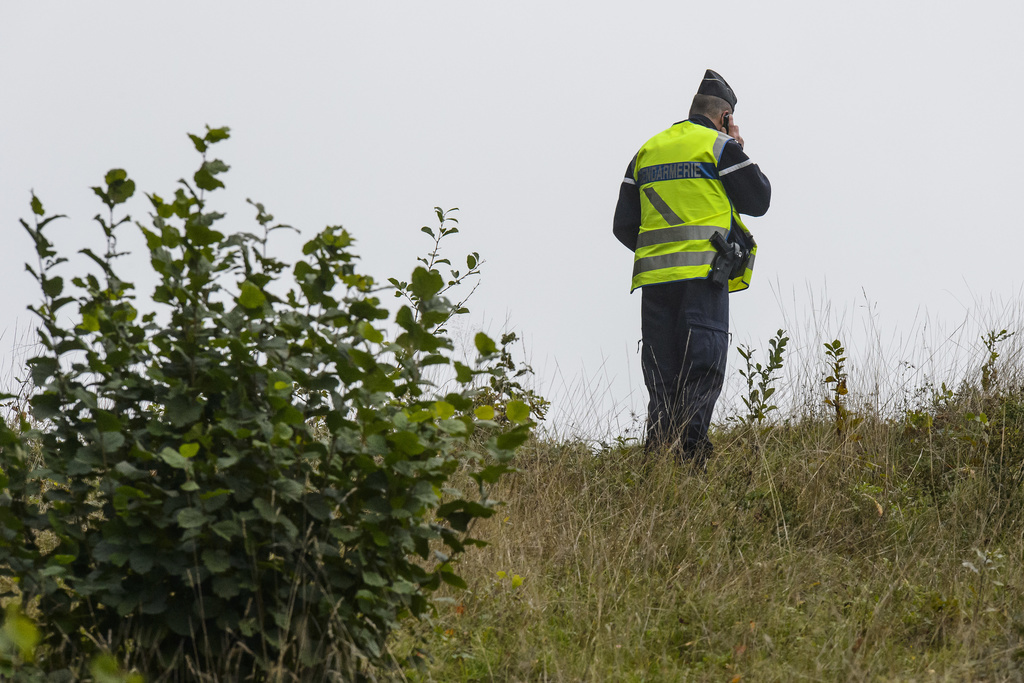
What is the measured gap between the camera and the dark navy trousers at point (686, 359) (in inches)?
216

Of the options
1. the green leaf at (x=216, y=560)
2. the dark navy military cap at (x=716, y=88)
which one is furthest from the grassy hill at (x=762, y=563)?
the dark navy military cap at (x=716, y=88)

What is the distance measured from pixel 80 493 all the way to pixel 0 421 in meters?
0.29

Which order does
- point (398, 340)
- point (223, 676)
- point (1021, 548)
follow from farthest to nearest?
point (1021, 548)
point (223, 676)
point (398, 340)

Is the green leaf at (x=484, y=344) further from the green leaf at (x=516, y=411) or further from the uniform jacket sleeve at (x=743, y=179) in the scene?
the uniform jacket sleeve at (x=743, y=179)

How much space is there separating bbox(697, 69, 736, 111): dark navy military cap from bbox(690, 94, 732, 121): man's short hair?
5cm

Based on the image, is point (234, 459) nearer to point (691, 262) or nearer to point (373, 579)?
point (373, 579)

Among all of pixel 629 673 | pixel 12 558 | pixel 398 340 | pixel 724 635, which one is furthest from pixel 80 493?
pixel 724 635

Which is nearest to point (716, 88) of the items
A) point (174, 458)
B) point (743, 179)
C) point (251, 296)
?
point (743, 179)

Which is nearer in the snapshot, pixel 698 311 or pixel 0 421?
pixel 0 421

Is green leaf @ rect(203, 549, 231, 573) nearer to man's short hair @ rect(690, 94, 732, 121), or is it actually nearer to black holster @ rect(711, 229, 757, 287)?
black holster @ rect(711, 229, 757, 287)

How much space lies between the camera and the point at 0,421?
2477 mm

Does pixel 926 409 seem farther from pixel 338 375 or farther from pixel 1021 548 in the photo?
pixel 338 375

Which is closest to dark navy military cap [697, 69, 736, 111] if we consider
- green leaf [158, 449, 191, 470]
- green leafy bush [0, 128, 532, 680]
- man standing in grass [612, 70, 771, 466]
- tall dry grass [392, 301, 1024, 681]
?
man standing in grass [612, 70, 771, 466]

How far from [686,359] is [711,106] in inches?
66.2
